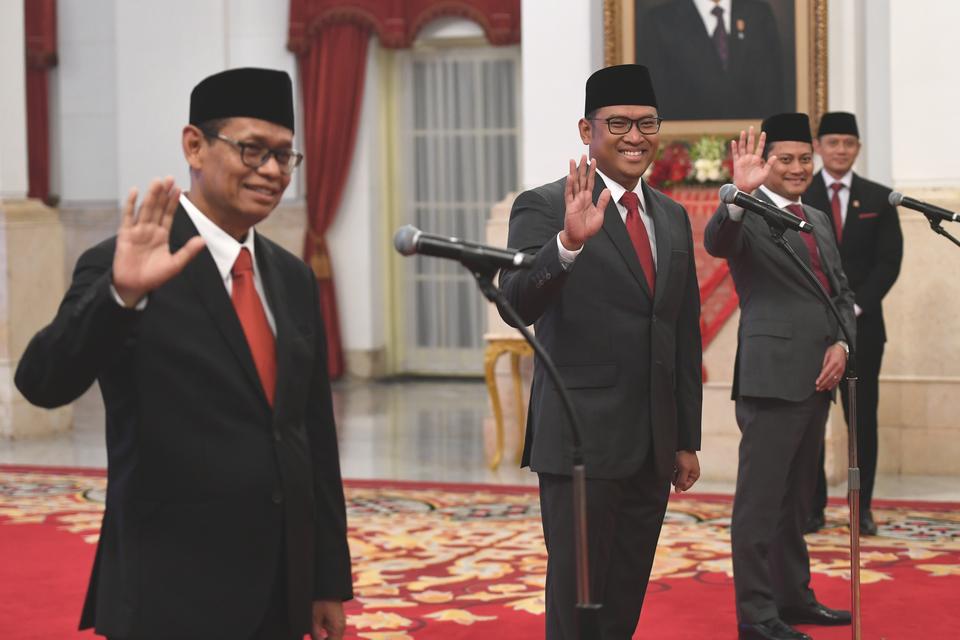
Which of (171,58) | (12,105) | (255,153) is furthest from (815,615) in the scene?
(171,58)

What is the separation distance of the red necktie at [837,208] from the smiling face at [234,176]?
438 centimetres

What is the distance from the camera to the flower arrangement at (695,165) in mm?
8203

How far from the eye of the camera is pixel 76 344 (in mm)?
2350

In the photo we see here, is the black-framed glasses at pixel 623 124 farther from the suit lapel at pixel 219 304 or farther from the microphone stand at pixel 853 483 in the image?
the suit lapel at pixel 219 304

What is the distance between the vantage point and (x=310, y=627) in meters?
2.72

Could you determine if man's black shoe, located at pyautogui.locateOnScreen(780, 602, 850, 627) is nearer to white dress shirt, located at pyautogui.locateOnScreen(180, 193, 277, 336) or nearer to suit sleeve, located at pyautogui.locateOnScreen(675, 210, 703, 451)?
suit sleeve, located at pyautogui.locateOnScreen(675, 210, 703, 451)

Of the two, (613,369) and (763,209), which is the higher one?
(763,209)

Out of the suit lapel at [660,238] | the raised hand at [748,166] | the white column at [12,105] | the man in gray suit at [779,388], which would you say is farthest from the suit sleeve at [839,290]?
the white column at [12,105]

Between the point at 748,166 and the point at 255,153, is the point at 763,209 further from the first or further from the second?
the point at 255,153

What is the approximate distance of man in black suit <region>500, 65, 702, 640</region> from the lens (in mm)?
3643

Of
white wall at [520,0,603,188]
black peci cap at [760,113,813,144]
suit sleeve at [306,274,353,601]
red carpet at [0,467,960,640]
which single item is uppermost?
white wall at [520,0,603,188]

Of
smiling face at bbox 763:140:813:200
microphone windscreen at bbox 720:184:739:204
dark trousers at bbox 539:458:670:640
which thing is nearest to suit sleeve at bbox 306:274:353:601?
dark trousers at bbox 539:458:670:640

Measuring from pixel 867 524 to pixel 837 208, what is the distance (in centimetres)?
140

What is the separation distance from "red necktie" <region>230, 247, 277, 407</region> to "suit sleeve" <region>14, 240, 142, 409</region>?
0.86 feet
